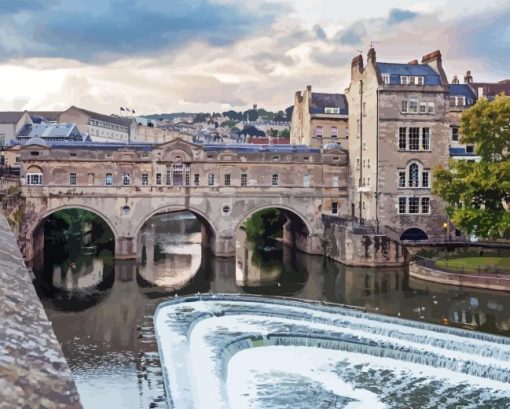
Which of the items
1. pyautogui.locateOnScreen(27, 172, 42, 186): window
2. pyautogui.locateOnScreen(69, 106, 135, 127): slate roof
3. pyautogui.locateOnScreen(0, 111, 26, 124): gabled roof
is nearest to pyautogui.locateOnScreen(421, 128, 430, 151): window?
pyautogui.locateOnScreen(27, 172, 42, 186): window

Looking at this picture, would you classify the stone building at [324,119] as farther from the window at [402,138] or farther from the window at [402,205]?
the window at [402,205]

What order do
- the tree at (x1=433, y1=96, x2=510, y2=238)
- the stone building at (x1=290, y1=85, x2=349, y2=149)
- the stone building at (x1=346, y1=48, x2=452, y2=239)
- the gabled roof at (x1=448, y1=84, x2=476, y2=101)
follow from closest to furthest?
the tree at (x1=433, y1=96, x2=510, y2=238) < the stone building at (x1=346, y1=48, x2=452, y2=239) < the gabled roof at (x1=448, y1=84, x2=476, y2=101) < the stone building at (x1=290, y1=85, x2=349, y2=149)

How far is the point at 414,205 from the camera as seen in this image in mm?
56469

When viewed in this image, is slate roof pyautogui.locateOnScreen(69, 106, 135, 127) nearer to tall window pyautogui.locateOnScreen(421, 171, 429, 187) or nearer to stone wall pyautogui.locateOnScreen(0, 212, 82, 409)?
tall window pyautogui.locateOnScreen(421, 171, 429, 187)

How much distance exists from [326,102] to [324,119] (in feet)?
9.69

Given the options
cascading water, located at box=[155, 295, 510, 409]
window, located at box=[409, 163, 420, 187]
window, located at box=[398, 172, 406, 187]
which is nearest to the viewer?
cascading water, located at box=[155, 295, 510, 409]

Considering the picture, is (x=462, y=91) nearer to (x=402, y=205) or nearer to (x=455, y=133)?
(x=455, y=133)

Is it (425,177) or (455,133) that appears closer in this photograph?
(425,177)

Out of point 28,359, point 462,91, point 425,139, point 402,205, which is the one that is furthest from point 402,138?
point 28,359

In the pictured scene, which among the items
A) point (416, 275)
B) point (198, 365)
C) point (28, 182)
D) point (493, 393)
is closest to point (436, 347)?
point (493, 393)

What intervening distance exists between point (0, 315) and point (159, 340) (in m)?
22.9

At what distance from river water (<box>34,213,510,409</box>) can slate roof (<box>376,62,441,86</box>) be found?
17287mm

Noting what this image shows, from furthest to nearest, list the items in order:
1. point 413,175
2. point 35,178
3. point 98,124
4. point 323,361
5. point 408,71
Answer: point 98,124
point 408,71
point 413,175
point 35,178
point 323,361

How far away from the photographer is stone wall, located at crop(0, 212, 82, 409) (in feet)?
14.8
